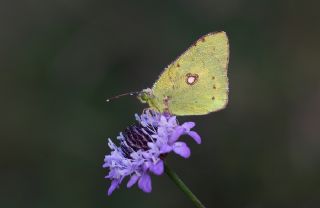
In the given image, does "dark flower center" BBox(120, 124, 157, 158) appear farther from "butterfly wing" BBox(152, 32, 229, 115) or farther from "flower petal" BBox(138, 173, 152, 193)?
"butterfly wing" BBox(152, 32, 229, 115)

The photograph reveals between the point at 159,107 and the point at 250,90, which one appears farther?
the point at 250,90

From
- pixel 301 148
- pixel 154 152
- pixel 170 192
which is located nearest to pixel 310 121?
pixel 301 148

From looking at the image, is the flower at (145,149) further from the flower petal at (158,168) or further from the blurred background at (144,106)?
the blurred background at (144,106)

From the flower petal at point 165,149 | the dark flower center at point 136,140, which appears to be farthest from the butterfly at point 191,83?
the flower petal at point 165,149

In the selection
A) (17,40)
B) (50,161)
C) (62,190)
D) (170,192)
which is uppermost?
(17,40)

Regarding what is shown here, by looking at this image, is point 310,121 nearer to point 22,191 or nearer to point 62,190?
point 62,190
